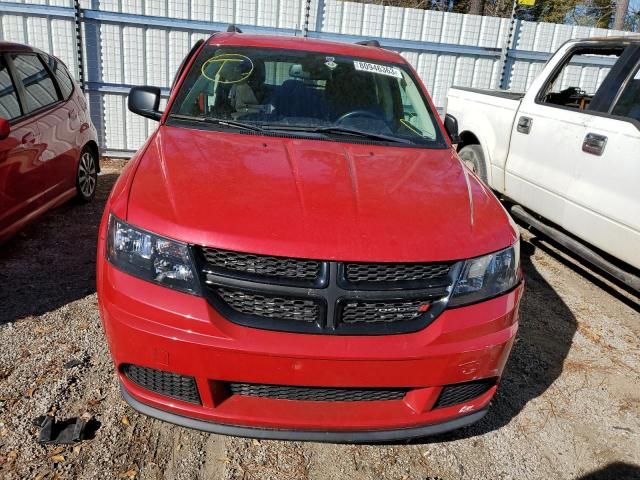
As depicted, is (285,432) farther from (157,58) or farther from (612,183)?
(157,58)

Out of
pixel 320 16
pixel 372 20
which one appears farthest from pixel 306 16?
pixel 372 20

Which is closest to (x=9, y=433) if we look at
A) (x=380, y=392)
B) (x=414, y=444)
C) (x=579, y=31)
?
(x=380, y=392)

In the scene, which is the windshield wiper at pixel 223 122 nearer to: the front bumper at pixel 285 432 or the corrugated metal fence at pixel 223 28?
the front bumper at pixel 285 432

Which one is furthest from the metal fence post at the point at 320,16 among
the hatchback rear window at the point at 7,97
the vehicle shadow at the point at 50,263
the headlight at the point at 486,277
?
the headlight at the point at 486,277

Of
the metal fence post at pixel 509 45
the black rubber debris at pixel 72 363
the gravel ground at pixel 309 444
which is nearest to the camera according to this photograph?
the gravel ground at pixel 309 444

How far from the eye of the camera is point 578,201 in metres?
4.11

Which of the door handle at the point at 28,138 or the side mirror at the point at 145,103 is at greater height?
the side mirror at the point at 145,103

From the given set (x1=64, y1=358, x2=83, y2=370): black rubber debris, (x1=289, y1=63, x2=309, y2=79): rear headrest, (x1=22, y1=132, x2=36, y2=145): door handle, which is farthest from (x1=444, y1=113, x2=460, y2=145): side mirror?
(x1=22, y1=132, x2=36, y2=145): door handle

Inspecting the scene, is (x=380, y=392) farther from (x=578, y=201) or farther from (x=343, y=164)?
(x=578, y=201)

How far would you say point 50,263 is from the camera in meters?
4.27

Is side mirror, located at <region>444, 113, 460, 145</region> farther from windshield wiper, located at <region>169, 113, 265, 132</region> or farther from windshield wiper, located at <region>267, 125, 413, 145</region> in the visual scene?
windshield wiper, located at <region>169, 113, 265, 132</region>

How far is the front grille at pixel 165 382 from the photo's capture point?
209cm

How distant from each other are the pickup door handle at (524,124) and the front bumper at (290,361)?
301 centimetres

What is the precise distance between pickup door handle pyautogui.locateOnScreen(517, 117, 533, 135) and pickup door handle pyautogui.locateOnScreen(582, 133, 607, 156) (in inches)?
29.2
